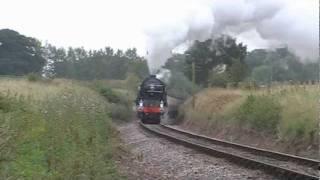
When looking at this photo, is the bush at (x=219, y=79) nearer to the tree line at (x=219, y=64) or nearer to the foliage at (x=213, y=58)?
the tree line at (x=219, y=64)

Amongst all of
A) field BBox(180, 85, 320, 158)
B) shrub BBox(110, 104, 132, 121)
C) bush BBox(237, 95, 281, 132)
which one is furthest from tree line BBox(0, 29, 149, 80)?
bush BBox(237, 95, 281, 132)

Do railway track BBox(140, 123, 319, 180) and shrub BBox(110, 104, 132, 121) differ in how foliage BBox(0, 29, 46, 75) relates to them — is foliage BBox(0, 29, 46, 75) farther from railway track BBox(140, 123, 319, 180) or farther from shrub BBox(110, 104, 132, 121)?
railway track BBox(140, 123, 319, 180)

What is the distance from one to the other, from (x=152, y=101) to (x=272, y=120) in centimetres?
1938

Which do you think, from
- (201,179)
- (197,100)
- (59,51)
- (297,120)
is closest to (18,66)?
(197,100)

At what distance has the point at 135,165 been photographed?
14.2 meters

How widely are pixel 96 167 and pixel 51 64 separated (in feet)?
284

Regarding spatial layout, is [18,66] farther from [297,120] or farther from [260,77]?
[297,120]

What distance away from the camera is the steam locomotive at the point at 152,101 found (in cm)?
3975

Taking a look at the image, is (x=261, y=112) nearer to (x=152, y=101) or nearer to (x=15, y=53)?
(x=152, y=101)

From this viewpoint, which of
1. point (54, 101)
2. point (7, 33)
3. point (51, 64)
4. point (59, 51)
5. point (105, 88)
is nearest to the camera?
point (54, 101)

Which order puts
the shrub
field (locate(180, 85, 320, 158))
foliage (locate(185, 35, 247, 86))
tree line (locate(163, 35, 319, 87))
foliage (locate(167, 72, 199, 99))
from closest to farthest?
field (locate(180, 85, 320, 158)), the shrub, tree line (locate(163, 35, 319, 87)), foliage (locate(185, 35, 247, 86)), foliage (locate(167, 72, 199, 99))

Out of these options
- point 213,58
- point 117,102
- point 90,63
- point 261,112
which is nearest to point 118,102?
point 117,102

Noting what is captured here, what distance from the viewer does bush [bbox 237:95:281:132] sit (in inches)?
827

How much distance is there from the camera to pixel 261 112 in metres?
22.1
